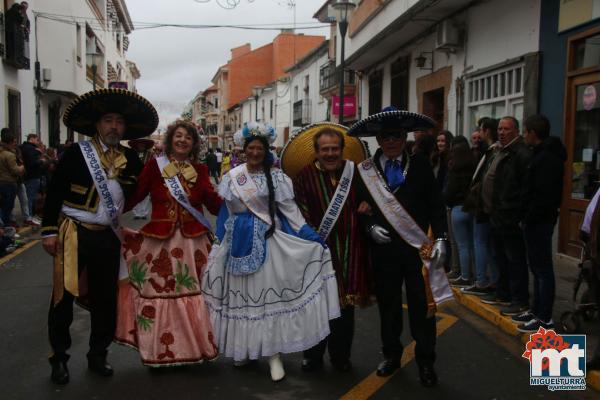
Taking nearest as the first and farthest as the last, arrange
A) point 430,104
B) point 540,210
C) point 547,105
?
1. point 540,210
2. point 547,105
3. point 430,104

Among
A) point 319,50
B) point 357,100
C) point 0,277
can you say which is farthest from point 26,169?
point 319,50

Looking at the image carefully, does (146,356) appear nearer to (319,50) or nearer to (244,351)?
(244,351)

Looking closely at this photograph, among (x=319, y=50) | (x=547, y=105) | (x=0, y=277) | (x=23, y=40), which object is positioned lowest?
(x=0, y=277)

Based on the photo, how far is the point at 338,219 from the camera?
13.9 feet

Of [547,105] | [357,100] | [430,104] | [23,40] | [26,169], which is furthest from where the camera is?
[357,100]

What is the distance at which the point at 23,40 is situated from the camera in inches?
666

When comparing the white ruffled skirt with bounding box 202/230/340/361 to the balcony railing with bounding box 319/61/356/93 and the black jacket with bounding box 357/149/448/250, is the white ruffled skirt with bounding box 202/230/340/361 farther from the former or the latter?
the balcony railing with bounding box 319/61/356/93

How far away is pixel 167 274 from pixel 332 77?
22347 millimetres

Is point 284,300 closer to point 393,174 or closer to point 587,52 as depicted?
point 393,174

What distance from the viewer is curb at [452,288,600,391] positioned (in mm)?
4324

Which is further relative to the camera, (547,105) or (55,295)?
(547,105)

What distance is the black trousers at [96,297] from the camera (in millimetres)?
4223

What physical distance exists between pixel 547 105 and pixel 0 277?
7.86 metres

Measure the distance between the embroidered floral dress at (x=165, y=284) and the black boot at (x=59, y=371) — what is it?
0.40 meters
